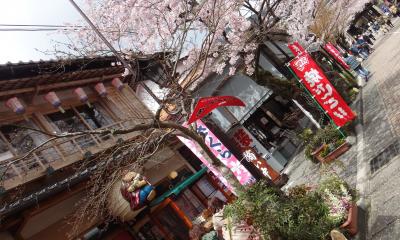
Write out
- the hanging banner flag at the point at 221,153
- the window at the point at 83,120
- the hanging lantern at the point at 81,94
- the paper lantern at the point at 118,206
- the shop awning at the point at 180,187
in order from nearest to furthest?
the hanging banner flag at the point at 221,153 < the paper lantern at the point at 118,206 < the shop awning at the point at 180,187 < the window at the point at 83,120 < the hanging lantern at the point at 81,94

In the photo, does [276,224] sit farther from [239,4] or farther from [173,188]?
[239,4]

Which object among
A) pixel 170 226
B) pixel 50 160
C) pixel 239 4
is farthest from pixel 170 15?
pixel 170 226

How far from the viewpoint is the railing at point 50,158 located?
46.8ft

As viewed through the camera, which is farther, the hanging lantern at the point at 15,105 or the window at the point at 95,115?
the window at the point at 95,115

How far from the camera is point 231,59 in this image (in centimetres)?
2538

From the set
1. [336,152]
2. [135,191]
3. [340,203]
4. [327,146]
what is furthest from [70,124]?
[340,203]

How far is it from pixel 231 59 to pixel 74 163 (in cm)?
1305

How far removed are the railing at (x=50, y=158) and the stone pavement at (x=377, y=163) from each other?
9.33 meters

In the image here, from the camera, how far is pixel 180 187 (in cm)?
1936

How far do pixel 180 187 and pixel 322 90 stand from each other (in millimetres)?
8529

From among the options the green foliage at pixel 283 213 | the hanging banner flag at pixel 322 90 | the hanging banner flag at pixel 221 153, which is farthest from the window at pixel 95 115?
the green foliage at pixel 283 213

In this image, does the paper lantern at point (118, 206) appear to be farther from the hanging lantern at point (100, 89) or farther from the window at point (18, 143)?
the hanging lantern at point (100, 89)

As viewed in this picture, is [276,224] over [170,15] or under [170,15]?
under

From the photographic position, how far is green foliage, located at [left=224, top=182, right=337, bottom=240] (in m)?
9.49
